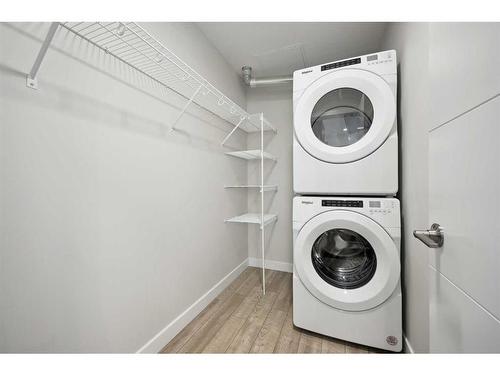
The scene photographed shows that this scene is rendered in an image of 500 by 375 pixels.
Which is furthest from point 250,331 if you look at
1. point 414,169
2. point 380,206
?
point 414,169

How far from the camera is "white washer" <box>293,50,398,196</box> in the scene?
124 centimetres

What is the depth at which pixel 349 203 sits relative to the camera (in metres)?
1.29

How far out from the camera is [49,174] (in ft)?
2.55

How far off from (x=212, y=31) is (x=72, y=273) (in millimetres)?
1876

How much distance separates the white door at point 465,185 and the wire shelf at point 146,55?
3.12 feet

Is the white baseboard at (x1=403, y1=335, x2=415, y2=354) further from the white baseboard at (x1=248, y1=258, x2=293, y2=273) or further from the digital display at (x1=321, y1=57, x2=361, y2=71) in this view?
the digital display at (x1=321, y1=57, x2=361, y2=71)

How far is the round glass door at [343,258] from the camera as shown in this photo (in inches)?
52.9

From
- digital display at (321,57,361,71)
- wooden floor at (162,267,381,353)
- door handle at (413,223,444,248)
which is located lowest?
wooden floor at (162,267,381,353)

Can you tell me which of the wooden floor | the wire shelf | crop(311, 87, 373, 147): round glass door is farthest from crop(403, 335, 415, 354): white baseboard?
the wire shelf

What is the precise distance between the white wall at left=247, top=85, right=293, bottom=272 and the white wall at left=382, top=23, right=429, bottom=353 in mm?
1217

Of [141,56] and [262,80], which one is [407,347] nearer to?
[141,56]

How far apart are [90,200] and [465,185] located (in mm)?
1257
